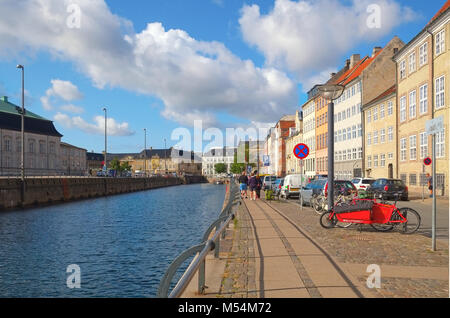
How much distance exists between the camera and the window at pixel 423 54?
34.9m

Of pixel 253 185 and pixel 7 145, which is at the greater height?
pixel 7 145

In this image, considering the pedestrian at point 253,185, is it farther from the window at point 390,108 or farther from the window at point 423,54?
the window at point 390,108

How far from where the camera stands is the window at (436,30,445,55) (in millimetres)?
31625

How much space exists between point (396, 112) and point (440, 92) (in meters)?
9.62

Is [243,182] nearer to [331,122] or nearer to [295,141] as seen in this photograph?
[331,122]

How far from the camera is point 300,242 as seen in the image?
10.3 metres

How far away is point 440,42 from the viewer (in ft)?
106

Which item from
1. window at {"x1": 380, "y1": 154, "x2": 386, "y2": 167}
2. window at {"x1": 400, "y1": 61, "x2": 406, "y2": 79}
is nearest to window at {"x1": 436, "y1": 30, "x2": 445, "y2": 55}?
window at {"x1": 400, "y1": 61, "x2": 406, "y2": 79}

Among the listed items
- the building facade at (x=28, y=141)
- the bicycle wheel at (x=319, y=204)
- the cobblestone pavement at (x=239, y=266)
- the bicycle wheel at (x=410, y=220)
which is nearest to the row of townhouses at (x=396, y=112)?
the bicycle wheel at (x=319, y=204)

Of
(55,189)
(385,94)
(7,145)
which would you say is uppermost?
(385,94)

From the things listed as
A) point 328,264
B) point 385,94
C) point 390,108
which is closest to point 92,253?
point 328,264

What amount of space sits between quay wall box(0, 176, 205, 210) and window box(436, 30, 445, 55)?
33.9 m

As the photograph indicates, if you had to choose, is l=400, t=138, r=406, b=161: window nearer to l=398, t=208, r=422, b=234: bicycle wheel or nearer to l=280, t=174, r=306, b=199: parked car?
l=280, t=174, r=306, b=199: parked car

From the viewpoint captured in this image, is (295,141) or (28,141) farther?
(295,141)
